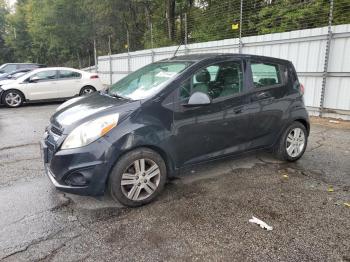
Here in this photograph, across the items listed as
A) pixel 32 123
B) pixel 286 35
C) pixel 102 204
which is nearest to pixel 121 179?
pixel 102 204

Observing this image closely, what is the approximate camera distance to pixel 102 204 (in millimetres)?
3451

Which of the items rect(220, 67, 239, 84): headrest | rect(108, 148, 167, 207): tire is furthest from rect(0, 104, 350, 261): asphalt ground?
rect(220, 67, 239, 84): headrest

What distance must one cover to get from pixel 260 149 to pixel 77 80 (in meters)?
9.19

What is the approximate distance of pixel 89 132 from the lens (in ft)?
10.3

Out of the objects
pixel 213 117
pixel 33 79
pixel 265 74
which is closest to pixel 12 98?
pixel 33 79

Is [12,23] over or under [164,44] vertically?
over

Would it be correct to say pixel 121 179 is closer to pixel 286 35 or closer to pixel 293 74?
pixel 293 74

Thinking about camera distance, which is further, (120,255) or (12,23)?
(12,23)

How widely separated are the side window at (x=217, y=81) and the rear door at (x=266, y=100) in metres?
0.22

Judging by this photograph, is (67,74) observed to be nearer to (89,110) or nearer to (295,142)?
(89,110)

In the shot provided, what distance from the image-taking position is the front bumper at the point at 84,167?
3.08 metres

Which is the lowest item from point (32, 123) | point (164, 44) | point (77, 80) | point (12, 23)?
point (32, 123)

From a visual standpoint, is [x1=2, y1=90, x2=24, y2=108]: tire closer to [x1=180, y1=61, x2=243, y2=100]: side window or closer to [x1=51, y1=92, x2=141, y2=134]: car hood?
[x1=51, y1=92, x2=141, y2=134]: car hood

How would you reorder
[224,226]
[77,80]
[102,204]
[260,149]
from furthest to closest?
[77,80], [260,149], [102,204], [224,226]
